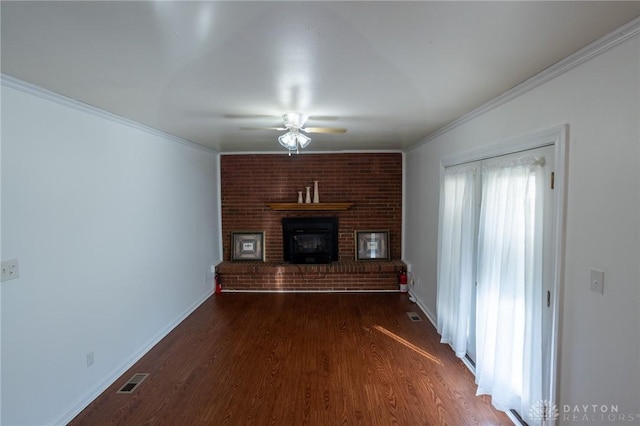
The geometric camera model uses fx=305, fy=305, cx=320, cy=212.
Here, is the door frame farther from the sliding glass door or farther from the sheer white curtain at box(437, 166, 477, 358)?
the sheer white curtain at box(437, 166, 477, 358)

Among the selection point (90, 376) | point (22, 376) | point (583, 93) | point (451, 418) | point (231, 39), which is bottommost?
point (451, 418)

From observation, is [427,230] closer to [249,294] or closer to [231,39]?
[249,294]

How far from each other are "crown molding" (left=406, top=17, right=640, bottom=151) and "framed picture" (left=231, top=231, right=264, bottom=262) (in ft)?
12.5

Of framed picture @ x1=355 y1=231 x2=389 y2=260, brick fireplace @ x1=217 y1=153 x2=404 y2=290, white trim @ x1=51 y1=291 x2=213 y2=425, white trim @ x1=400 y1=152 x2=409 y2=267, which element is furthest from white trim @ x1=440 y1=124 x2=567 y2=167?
white trim @ x1=51 y1=291 x2=213 y2=425

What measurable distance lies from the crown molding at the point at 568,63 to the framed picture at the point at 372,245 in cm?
286

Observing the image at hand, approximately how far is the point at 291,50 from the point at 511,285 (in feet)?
6.86

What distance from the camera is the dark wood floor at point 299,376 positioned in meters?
2.24

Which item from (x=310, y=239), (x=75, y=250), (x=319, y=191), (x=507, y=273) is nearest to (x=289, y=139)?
(x=75, y=250)

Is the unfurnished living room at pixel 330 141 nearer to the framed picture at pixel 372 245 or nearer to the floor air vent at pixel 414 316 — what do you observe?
the floor air vent at pixel 414 316

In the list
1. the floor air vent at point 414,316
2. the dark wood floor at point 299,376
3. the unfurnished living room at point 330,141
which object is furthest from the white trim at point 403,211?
the dark wood floor at point 299,376

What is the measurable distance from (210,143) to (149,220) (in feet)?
4.98

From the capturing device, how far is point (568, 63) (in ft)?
5.32

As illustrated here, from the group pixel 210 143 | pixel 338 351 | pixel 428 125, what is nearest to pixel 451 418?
pixel 338 351

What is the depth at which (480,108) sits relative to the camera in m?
2.52
